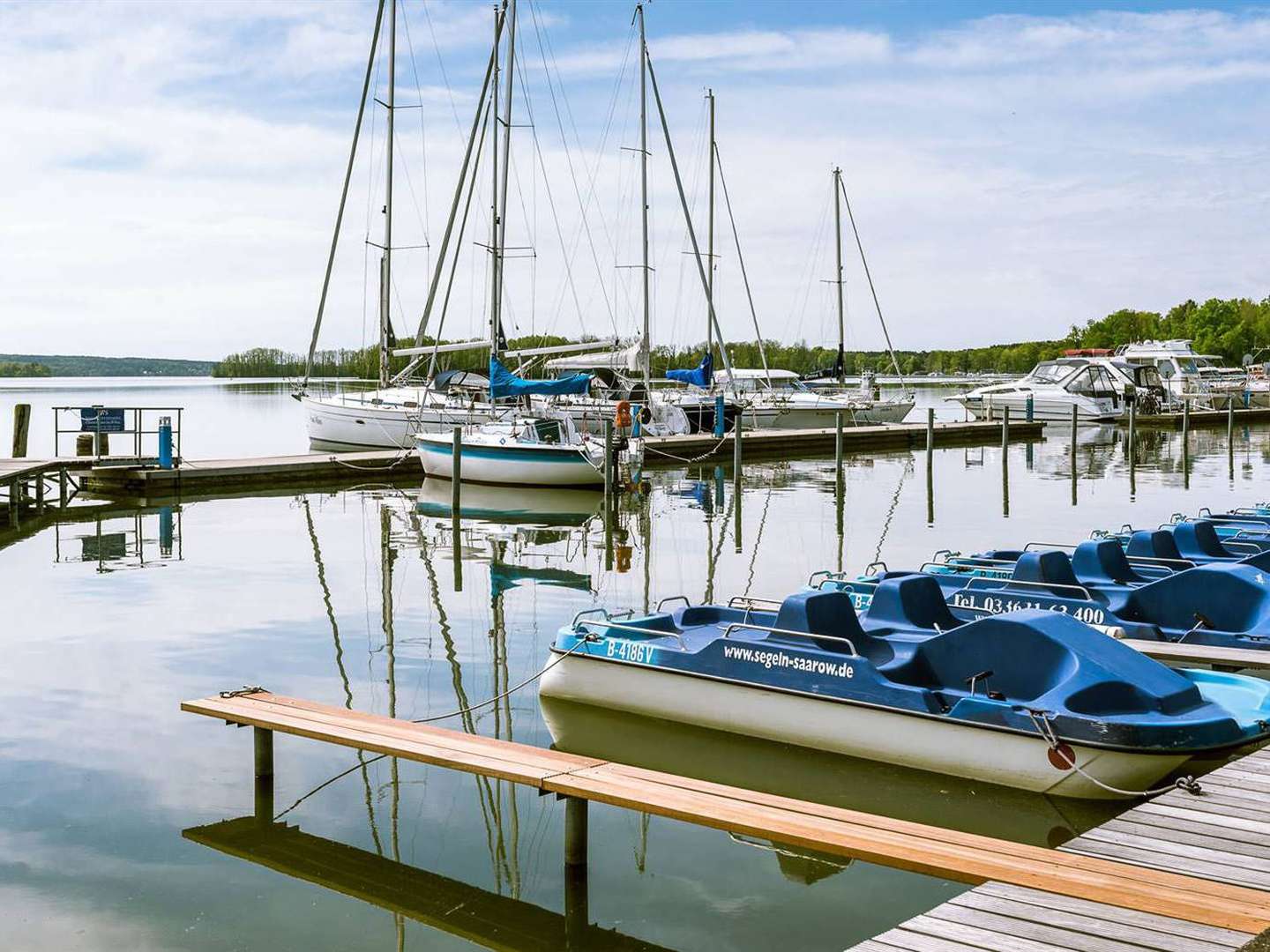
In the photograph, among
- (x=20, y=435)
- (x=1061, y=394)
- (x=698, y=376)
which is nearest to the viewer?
(x=20, y=435)

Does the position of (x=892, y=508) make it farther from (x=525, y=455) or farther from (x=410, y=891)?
(x=410, y=891)

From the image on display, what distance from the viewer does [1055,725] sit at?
8453 millimetres

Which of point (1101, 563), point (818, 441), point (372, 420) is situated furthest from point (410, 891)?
point (818, 441)

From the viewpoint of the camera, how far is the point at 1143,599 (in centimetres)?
1173

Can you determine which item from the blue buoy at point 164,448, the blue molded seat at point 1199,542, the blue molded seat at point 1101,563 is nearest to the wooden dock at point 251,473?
the blue buoy at point 164,448

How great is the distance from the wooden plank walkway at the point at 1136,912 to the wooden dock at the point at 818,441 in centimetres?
3065

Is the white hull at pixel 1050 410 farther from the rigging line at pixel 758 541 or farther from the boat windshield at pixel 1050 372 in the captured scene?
the rigging line at pixel 758 541

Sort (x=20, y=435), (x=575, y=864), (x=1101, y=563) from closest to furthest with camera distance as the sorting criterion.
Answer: (x=575, y=864), (x=1101, y=563), (x=20, y=435)

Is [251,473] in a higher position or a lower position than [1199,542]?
lower

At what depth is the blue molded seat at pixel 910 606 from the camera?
1078cm

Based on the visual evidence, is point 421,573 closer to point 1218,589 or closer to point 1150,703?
point 1218,589

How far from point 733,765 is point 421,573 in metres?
9.92

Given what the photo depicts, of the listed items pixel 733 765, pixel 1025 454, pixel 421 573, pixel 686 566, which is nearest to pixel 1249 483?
pixel 1025 454

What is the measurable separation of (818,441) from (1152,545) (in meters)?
29.4
